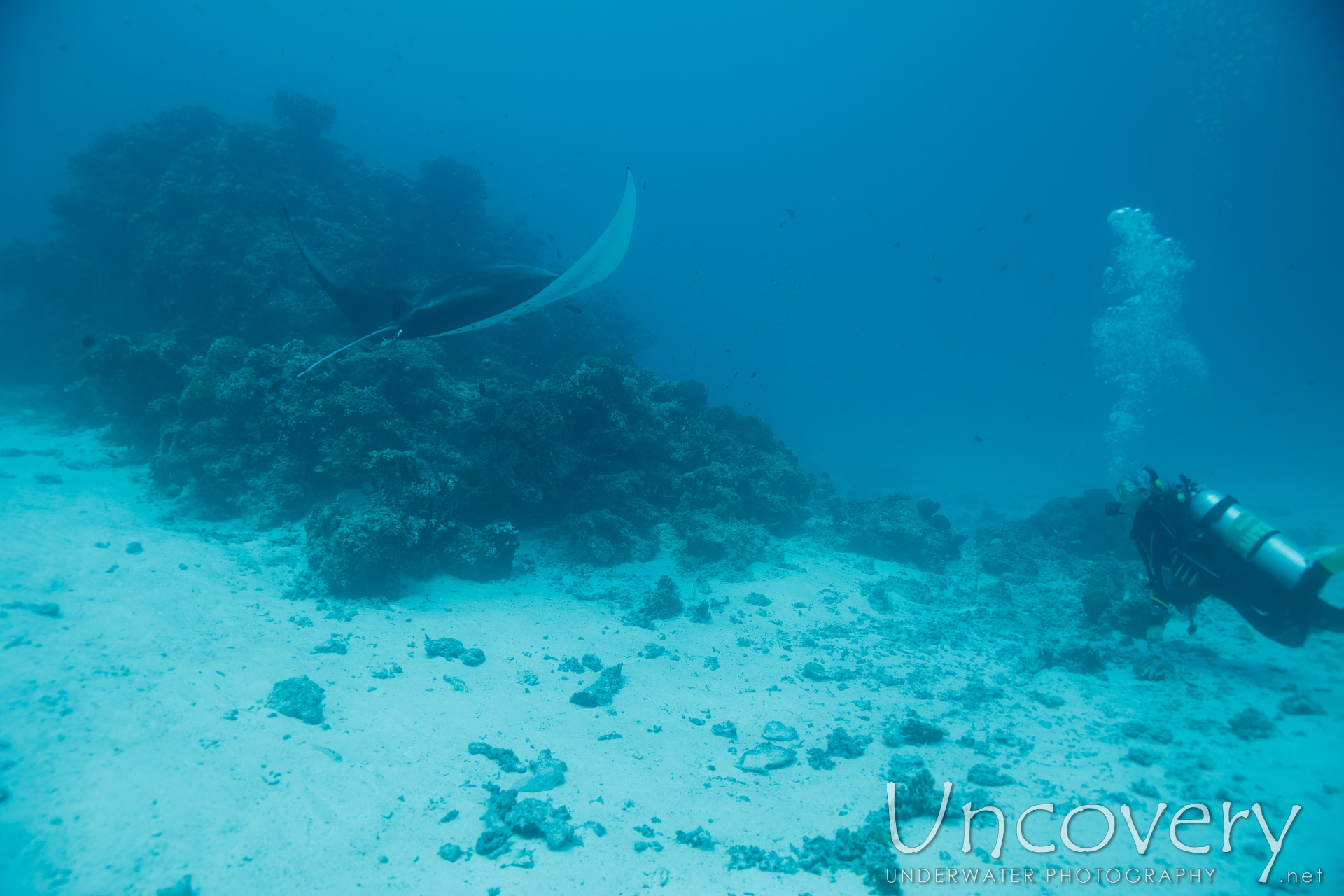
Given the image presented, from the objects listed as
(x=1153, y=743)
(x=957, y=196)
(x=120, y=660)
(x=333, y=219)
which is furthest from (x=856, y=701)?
(x=957, y=196)

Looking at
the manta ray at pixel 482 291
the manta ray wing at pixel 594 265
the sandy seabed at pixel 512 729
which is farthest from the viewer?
the manta ray at pixel 482 291

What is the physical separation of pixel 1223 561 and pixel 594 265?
27.1ft

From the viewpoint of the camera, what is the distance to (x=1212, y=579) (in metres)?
5.86

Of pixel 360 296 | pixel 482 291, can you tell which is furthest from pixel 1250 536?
pixel 360 296

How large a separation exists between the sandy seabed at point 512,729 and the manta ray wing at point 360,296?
344cm

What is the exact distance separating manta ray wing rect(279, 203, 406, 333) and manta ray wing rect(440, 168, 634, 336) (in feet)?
2.78

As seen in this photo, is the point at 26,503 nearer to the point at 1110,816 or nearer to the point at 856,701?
the point at 856,701

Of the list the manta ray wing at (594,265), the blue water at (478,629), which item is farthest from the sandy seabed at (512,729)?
the manta ray wing at (594,265)

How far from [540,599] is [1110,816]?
6290 millimetres

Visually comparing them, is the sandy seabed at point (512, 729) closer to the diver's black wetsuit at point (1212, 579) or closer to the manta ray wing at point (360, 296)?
the diver's black wetsuit at point (1212, 579)

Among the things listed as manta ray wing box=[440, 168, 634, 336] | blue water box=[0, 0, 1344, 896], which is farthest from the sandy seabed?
manta ray wing box=[440, 168, 634, 336]

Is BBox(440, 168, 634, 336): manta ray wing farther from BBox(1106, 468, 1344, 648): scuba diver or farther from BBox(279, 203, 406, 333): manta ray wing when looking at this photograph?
BBox(1106, 468, 1344, 648): scuba diver

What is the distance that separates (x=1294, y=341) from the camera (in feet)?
201

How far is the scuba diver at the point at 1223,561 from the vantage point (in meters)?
5.32
